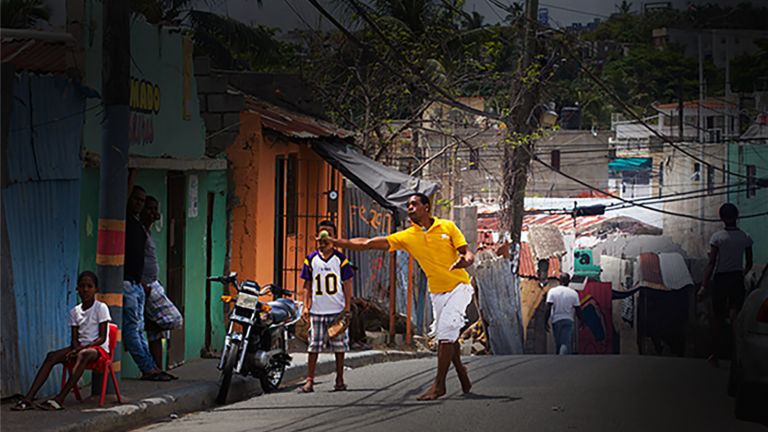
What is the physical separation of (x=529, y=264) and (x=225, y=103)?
68.0 ft

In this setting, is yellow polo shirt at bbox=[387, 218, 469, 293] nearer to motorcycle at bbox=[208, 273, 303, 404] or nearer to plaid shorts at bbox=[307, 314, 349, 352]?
plaid shorts at bbox=[307, 314, 349, 352]

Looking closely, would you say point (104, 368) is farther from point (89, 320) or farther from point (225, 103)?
point (225, 103)

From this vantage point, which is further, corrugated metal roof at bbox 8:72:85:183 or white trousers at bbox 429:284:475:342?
white trousers at bbox 429:284:475:342

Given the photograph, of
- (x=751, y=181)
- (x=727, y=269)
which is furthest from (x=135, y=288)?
(x=751, y=181)

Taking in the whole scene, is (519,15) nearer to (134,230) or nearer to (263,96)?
(263,96)

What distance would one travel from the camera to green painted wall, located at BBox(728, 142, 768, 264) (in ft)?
99.0

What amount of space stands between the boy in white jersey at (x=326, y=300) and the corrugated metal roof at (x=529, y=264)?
20.9 meters

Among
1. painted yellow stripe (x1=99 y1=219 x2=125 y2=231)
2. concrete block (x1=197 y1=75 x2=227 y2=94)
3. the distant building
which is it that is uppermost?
the distant building

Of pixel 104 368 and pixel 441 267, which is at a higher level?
pixel 441 267

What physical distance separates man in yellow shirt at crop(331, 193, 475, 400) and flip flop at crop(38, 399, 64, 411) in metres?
3.01

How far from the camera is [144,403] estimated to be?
10.3m

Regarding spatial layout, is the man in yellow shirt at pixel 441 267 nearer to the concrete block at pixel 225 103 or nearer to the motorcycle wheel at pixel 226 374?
the motorcycle wheel at pixel 226 374

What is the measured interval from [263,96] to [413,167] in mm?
9946

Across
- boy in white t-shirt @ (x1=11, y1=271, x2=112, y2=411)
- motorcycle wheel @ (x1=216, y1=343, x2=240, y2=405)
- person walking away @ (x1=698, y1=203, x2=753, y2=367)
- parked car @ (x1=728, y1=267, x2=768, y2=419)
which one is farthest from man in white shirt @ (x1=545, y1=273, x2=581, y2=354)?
boy in white t-shirt @ (x1=11, y1=271, x2=112, y2=411)
